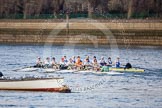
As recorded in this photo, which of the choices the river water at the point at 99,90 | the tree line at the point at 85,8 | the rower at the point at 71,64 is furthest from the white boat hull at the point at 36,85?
the tree line at the point at 85,8

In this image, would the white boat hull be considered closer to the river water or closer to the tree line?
the river water

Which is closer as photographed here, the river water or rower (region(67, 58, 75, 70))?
the river water

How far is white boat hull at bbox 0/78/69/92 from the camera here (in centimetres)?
7631

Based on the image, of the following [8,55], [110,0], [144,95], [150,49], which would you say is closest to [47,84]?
[144,95]

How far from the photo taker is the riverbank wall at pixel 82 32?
13812 cm

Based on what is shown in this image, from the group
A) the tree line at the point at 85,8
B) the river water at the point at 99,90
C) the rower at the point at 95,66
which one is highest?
the tree line at the point at 85,8

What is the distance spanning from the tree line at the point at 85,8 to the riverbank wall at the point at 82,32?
673cm

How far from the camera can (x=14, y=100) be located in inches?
2874

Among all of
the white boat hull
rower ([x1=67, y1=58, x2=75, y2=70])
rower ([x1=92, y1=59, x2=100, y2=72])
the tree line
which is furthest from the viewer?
the tree line

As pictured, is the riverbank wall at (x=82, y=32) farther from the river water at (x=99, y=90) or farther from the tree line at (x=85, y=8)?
the river water at (x=99, y=90)

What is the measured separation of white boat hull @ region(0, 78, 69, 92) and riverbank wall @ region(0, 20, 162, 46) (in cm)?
6124

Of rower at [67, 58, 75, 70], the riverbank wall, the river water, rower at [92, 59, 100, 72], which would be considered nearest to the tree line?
the riverbank wall

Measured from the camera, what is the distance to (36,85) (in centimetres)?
7656

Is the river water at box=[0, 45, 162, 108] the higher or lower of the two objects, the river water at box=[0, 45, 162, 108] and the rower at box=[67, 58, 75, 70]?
the lower
